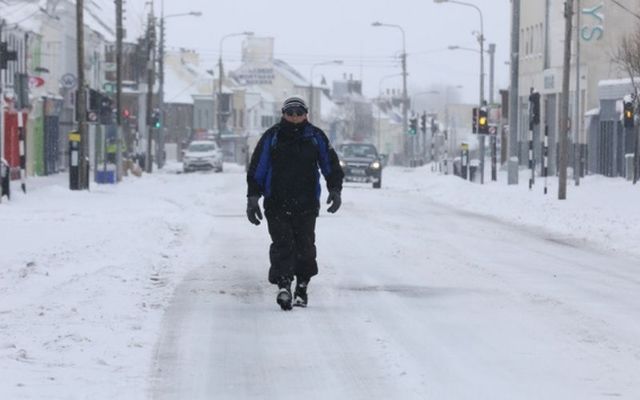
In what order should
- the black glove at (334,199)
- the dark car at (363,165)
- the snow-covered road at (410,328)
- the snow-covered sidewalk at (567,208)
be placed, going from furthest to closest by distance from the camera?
the dark car at (363,165), the snow-covered sidewalk at (567,208), the black glove at (334,199), the snow-covered road at (410,328)

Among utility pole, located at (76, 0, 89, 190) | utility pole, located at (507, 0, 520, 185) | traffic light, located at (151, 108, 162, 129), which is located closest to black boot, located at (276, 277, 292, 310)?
utility pole, located at (76, 0, 89, 190)

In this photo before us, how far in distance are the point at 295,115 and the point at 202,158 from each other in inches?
2742

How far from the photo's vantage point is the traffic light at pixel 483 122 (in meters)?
61.5

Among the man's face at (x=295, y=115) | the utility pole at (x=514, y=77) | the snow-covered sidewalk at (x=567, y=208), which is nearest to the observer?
the man's face at (x=295, y=115)

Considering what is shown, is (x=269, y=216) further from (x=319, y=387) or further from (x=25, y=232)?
(x=25, y=232)

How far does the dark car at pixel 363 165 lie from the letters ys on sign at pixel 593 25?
17.2 metres

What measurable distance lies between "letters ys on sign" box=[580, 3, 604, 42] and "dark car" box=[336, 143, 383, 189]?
1724 cm

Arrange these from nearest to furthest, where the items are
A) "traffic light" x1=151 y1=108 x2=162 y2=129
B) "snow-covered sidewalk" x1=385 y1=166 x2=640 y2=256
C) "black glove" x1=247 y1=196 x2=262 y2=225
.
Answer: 1. "black glove" x1=247 y1=196 x2=262 y2=225
2. "snow-covered sidewalk" x1=385 y1=166 x2=640 y2=256
3. "traffic light" x1=151 y1=108 x2=162 y2=129

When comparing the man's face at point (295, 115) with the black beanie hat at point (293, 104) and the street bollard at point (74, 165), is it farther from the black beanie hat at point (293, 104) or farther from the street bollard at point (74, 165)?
the street bollard at point (74, 165)

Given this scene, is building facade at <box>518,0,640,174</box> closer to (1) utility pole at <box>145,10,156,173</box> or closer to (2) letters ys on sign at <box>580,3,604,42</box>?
(2) letters ys on sign at <box>580,3,604,42</box>

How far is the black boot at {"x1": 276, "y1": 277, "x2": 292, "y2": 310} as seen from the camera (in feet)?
46.7

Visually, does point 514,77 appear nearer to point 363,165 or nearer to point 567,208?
point 363,165

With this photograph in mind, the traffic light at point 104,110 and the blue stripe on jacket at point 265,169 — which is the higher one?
the traffic light at point 104,110

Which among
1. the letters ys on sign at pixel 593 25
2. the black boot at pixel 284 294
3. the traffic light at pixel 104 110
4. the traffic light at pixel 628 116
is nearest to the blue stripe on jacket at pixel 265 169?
the black boot at pixel 284 294
